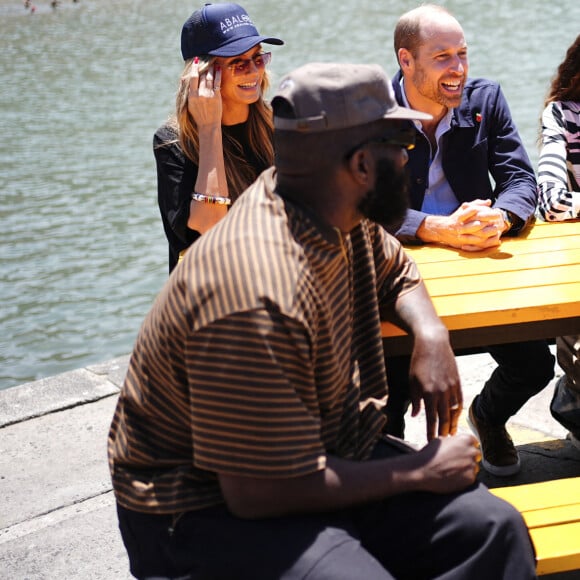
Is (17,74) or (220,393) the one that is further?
(17,74)

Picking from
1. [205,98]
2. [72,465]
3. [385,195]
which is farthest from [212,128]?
[385,195]

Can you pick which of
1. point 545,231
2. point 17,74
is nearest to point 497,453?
point 545,231

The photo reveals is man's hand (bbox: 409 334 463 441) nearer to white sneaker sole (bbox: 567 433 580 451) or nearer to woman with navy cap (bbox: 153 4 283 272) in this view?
woman with navy cap (bbox: 153 4 283 272)

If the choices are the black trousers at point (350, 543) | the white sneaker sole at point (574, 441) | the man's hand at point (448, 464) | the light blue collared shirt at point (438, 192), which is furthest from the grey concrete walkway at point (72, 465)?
the man's hand at point (448, 464)

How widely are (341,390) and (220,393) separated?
15.2 inches

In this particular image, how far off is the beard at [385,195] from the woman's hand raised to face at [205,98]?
1.51 m

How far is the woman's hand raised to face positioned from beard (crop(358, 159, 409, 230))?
4.95 feet

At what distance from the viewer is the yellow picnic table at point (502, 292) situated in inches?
110

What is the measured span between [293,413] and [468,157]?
2.11 metres

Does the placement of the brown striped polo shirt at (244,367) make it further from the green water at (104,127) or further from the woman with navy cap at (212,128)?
the green water at (104,127)

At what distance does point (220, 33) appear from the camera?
3.53 m

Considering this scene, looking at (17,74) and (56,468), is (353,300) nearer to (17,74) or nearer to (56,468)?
(56,468)

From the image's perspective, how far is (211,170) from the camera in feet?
11.4

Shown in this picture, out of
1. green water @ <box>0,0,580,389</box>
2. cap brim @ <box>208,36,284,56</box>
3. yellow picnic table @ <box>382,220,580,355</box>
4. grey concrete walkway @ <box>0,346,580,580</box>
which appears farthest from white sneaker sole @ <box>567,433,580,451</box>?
green water @ <box>0,0,580,389</box>
